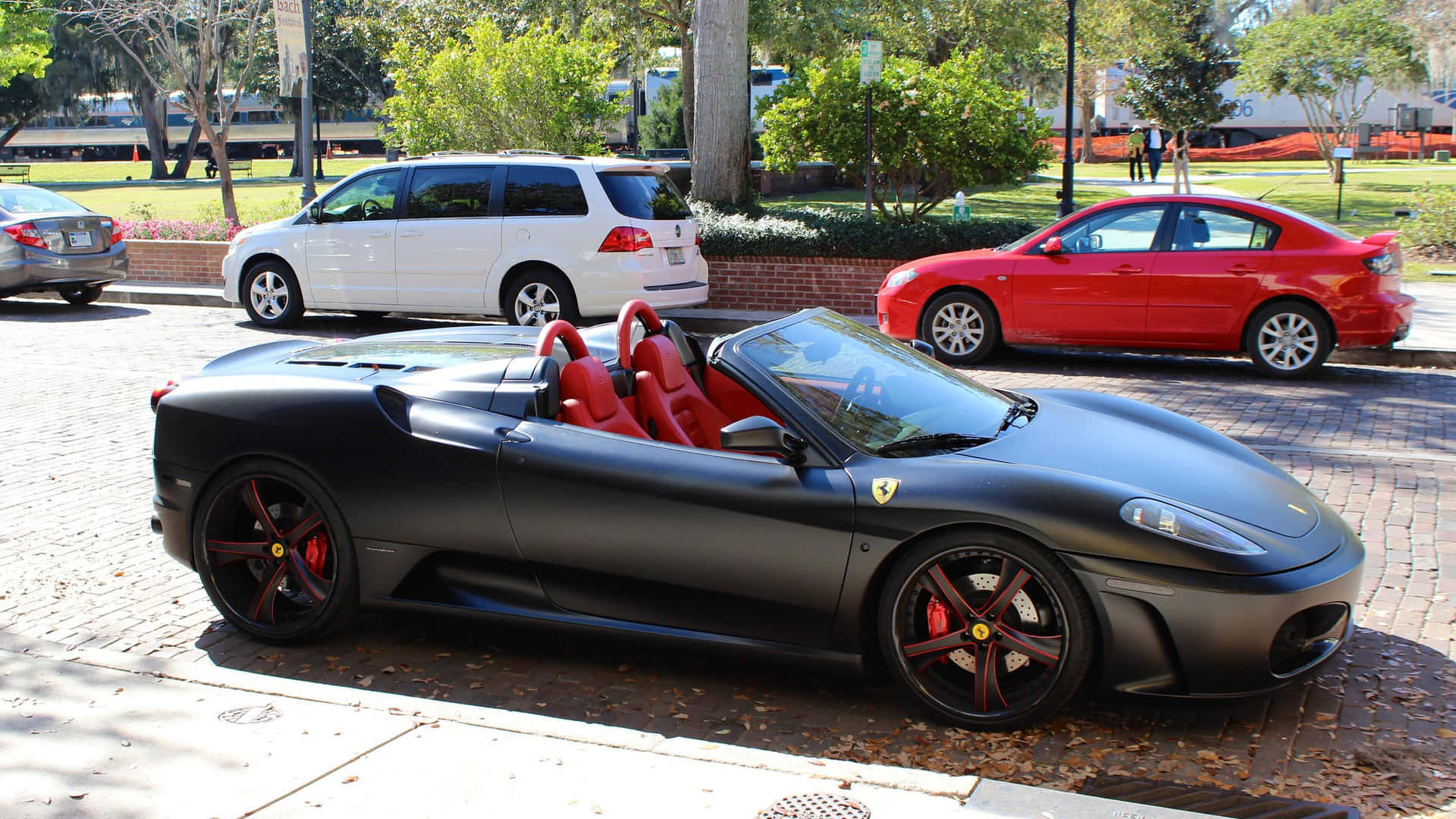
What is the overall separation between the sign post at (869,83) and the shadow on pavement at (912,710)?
10825 mm

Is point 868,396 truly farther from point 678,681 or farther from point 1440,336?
point 1440,336

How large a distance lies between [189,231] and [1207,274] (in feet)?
48.9

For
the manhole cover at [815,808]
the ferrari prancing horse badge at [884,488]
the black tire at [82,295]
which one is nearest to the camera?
the manhole cover at [815,808]

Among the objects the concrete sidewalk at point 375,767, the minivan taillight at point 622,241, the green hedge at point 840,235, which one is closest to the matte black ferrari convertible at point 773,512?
the concrete sidewalk at point 375,767

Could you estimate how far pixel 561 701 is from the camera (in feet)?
14.3

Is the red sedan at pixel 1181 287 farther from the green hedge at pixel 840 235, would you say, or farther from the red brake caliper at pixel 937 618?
the red brake caliper at pixel 937 618

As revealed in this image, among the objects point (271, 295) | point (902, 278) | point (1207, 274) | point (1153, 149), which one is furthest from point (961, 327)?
point (1153, 149)

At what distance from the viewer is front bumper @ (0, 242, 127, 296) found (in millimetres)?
15523

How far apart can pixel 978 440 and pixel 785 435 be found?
0.74m

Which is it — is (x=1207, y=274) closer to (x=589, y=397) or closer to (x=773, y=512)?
(x=589, y=397)

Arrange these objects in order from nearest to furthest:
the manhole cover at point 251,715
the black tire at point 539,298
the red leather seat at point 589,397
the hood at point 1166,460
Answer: the manhole cover at point 251,715, the hood at point 1166,460, the red leather seat at point 589,397, the black tire at point 539,298

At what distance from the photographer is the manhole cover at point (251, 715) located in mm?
3873

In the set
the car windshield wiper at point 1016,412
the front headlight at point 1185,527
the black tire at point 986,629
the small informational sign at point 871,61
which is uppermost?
the small informational sign at point 871,61

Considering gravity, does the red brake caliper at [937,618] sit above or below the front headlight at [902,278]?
below
